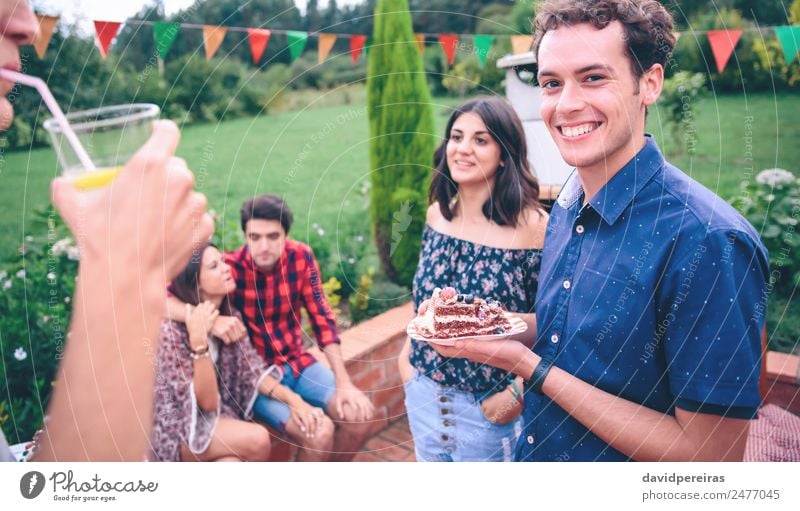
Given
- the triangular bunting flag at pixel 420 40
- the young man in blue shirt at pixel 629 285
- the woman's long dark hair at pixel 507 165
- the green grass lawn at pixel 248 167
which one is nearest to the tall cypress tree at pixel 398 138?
the triangular bunting flag at pixel 420 40

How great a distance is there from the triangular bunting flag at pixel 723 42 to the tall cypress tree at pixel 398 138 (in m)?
0.76

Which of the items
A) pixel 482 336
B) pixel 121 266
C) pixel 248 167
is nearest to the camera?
pixel 121 266

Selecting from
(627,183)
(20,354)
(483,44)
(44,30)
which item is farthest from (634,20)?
(20,354)

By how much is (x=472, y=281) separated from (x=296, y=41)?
768 millimetres

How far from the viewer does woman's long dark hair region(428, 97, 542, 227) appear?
1226 mm

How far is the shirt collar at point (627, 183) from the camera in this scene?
0.90 m

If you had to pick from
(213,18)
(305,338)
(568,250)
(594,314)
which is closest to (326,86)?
(213,18)

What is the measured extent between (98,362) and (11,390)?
0.68m

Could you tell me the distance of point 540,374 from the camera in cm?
98

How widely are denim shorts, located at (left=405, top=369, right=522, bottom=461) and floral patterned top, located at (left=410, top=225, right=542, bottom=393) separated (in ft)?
0.10

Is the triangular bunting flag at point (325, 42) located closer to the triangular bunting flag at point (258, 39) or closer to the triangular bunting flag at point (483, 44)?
the triangular bunting flag at point (258, 39)

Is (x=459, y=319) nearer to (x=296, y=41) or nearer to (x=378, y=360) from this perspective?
(x=378, y=360)

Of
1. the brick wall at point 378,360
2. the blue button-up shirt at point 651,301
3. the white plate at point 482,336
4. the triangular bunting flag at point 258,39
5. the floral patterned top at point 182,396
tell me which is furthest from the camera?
the brick wall at point 378,360

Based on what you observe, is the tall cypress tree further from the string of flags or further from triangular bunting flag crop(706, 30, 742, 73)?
triangular bunting flag crop(706, 30, 742, 73)
